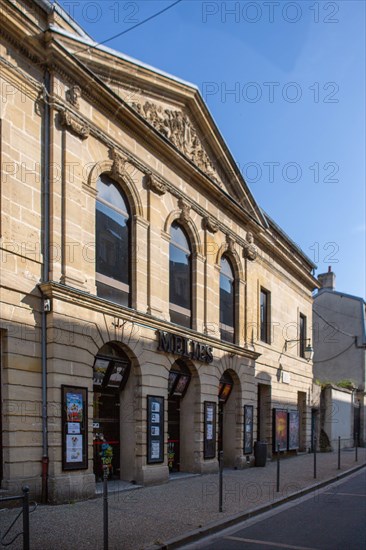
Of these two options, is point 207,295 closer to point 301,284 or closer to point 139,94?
point 139,94

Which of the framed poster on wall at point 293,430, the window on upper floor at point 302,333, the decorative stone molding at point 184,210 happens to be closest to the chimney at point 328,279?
the window on upper floor at point 302,333

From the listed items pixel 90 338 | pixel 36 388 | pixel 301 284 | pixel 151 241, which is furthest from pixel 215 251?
pixel 301 284

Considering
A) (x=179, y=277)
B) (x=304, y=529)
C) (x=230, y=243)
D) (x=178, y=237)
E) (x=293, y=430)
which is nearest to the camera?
(x=304, y=529)

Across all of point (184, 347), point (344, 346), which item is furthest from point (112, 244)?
point (344, 346)

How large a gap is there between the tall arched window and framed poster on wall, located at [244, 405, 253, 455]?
7.87 metres

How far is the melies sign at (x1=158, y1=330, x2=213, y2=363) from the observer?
15.1 metres

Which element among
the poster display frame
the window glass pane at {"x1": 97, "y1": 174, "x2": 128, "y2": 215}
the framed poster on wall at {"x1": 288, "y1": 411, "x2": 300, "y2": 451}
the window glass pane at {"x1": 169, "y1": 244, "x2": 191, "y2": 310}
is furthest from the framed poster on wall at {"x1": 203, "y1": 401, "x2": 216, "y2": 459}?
the framed poster on wall at {"x1": 288, "y1": 411, "x2": 300, "y2": 451}

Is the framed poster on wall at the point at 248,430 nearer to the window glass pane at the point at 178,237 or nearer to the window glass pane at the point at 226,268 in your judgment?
the window glass pane at the point at 226,268

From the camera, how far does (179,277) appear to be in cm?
Result: 1720

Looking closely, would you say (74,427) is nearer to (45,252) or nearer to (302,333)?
(45,252)

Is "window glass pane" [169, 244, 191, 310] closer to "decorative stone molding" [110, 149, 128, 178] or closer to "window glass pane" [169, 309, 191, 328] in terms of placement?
"window glass pane" [169, 309, 191, 328]

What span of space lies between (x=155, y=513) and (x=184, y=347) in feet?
20.7

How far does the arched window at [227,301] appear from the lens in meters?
19.8

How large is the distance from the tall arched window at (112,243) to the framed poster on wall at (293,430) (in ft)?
44.3
